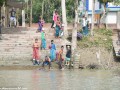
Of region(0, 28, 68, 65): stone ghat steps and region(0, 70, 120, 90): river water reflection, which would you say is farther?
region(0, 28, 68, 65): stone ghat steps

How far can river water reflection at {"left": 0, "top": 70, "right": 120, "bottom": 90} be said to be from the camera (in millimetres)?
18381

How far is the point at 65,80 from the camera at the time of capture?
68.3 ft

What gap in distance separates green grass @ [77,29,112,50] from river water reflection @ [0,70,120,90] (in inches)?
211

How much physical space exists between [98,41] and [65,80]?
10.9 m

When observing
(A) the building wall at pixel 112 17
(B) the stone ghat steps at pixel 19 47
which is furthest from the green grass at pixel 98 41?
(A) the building wall at pixel 112 17

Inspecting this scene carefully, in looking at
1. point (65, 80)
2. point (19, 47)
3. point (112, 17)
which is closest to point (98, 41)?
point (19, 47)

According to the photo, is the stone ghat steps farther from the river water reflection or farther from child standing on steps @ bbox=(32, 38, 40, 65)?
the river water reflection

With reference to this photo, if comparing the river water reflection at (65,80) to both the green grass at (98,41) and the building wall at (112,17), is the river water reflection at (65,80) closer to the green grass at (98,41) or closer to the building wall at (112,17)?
the green grass at (98,41)

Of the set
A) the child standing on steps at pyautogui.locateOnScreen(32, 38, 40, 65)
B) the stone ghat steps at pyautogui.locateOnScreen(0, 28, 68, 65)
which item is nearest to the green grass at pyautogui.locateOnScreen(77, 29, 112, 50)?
the stone ghat steps at pyautogui.locateOnScreen(0, 28, 68, 65)

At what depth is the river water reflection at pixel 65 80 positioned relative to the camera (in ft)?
60.3

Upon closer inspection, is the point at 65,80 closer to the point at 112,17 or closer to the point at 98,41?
the point at 98,41

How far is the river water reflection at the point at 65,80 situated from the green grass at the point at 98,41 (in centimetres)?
537

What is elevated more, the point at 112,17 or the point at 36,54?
the point at 112,17

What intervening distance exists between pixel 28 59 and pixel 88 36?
5.18 m
